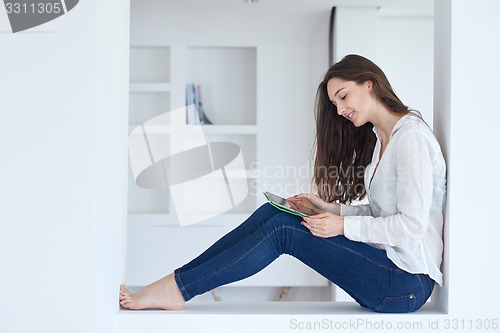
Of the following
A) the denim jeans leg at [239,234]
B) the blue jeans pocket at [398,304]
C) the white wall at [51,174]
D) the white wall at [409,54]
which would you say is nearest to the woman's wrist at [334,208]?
the denim jeans leg at [239,234]

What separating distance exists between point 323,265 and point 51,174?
99 centimetres

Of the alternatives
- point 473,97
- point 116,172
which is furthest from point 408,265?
point 116,172

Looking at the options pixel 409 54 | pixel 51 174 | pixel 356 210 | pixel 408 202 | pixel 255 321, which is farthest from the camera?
pixel 409 54

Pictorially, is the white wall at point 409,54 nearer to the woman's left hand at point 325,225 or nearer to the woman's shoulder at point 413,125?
the woman's shoulder at point 413,125

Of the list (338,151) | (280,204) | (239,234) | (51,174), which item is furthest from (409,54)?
(51,174)

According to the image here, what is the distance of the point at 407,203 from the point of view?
231cm

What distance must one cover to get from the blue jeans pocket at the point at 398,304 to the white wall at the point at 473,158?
5.6 inches

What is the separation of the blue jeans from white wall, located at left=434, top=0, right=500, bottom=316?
0.15 m

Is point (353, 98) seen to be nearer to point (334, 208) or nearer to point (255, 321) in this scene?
point (334, 208)

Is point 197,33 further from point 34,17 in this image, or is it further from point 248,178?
point 34,17

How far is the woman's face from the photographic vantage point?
2541 millimetres

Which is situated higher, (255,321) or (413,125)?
(413,125)

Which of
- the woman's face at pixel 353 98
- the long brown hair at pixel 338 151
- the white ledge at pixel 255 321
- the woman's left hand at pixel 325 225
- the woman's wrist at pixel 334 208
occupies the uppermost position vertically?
the woman's face at pixel 353 98

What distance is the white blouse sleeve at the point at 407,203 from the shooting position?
90.9 inches
